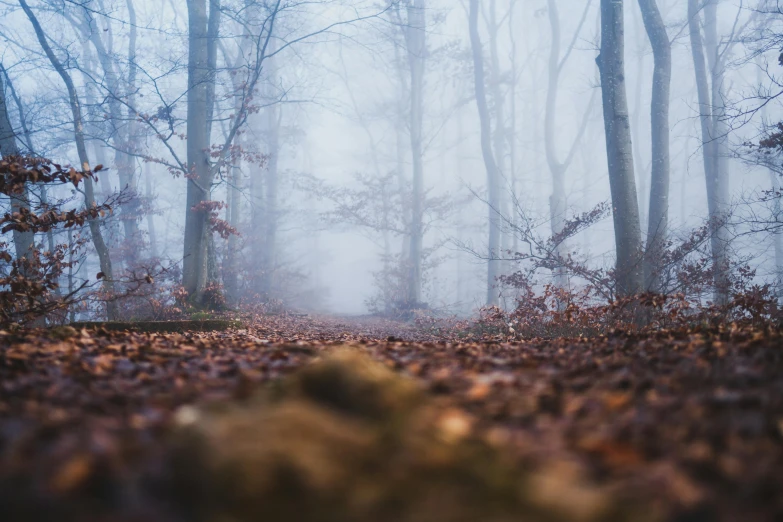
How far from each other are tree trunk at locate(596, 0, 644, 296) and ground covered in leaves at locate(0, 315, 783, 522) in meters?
5.88

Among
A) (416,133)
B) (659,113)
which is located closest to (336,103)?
(659,113)

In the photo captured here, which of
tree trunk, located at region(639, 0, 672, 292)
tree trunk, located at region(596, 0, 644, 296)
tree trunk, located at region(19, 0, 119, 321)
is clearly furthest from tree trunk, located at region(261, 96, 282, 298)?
tree trunk, located at region(596, 0, 644, 296)

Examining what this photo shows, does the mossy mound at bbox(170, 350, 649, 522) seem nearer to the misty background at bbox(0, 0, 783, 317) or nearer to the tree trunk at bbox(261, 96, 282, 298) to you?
the misty background at bbox(0, 0, 783, 317)

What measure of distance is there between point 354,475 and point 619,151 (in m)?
8.92

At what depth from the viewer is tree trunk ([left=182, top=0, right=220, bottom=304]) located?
11.4 m

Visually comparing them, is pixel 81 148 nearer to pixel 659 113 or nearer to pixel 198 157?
pixel 198 157

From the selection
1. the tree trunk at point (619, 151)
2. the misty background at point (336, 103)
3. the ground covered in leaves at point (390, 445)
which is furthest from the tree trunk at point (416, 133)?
the ground covered in leaves at point (390, 445)

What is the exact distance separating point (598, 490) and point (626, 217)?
26.2ft

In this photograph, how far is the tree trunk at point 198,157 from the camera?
1136cm

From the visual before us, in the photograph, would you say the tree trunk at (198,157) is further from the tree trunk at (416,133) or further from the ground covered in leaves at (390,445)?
the tree trunk at (416,133)

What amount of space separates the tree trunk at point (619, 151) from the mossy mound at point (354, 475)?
24.2ft

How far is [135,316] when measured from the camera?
9.90 metres

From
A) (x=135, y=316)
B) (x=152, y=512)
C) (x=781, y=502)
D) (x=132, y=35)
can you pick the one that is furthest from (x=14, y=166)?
(x=132, y=35)

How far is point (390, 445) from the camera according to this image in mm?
1326
